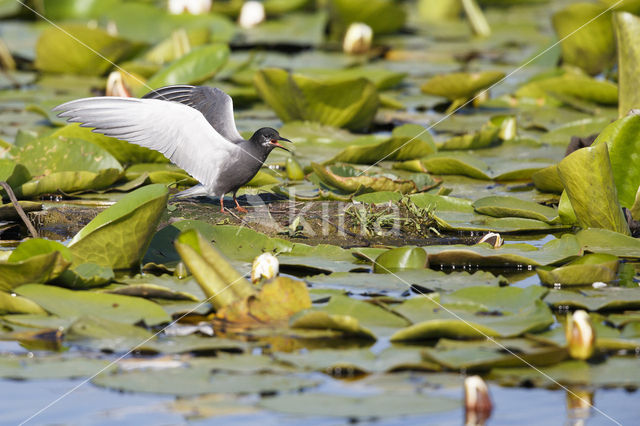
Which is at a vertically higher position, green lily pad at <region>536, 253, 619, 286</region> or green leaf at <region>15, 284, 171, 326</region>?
green lily pad at <region>536, 253, 619, 286</region>

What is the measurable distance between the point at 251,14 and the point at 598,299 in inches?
357

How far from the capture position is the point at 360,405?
2.57 meters

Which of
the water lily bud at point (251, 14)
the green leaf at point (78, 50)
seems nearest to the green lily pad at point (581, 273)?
the green leaf at point (78, 50)

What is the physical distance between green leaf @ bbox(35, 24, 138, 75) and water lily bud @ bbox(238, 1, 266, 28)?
3.43 meters

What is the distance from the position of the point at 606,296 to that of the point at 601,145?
36.0 inches

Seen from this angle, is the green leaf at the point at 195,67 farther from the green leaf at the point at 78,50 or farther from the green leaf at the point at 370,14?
the green leaf at the point at 370,14

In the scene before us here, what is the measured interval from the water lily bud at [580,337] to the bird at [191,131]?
232 centimetres

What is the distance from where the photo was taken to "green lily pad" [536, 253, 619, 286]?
143 inches

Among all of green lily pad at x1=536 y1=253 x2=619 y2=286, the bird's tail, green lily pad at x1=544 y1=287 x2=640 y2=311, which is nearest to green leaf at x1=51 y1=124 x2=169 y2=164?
the bird's tail

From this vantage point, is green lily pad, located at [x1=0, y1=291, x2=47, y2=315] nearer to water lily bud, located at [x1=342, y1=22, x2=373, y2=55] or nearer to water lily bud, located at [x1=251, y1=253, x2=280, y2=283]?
water lily bud, located at [x1=251, y1=253, x2=280, y2=283]

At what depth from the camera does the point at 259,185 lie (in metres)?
5.64

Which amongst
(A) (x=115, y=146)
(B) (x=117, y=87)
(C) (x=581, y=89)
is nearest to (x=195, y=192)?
(A) (x=115, y=146)

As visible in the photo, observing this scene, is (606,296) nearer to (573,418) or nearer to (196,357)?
(573,418)

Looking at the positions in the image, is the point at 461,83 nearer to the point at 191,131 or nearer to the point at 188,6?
the point at 191,131
